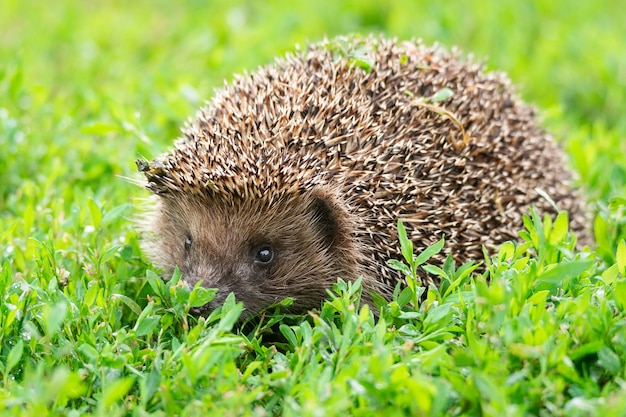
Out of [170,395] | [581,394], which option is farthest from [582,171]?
[170,395]

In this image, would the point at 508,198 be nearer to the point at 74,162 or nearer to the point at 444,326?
the point at 444,326

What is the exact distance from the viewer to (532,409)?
2.60 m

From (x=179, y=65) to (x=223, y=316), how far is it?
12.4 feet

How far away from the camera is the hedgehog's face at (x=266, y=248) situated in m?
3.38

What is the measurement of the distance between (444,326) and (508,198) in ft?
3.59

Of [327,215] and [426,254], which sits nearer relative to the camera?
[426,254]

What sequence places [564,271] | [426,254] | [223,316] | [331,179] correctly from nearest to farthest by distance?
1. [564,271]
2. [223,316]
3. [426,254]
4. [331,179]

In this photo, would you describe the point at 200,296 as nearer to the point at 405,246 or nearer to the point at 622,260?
the point at 405,246

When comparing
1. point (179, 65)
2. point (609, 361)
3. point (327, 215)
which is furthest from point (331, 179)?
point (179, 65)

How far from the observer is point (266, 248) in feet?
11.5

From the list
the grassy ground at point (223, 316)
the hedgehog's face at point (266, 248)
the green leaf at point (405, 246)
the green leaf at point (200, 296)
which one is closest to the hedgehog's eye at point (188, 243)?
the hedgehog's face at point (266, 248)

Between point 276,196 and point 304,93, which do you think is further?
point 304,93

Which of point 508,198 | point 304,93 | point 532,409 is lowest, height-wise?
point 532,409

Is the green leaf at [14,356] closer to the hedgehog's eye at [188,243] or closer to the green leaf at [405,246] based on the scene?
the hedgehog's eye at [188,243]
